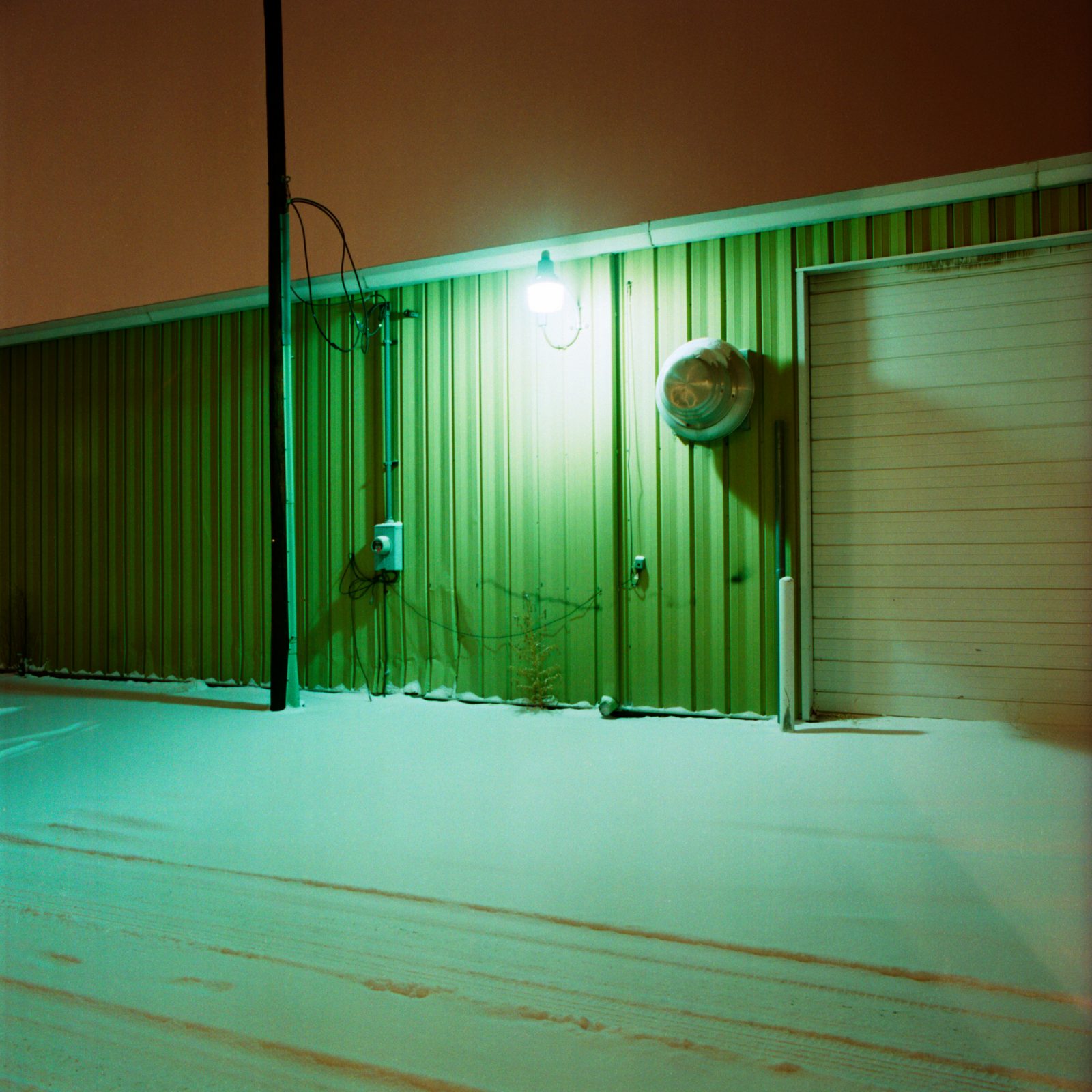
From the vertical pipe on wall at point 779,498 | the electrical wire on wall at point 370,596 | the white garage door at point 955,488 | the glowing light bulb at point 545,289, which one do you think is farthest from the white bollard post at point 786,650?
the electrical wire on wall at point 370,596

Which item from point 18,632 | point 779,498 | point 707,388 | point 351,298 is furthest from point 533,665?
point 18,632

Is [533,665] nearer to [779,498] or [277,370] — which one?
[779,498]

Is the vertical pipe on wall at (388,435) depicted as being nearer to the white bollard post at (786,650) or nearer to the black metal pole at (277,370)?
the black metal pole at (277,370)

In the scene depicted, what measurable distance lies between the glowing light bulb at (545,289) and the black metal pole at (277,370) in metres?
1.99

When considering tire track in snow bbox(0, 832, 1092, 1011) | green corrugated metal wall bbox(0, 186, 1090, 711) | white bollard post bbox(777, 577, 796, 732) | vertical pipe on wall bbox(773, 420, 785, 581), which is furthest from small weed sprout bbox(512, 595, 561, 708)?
tire track in snow bbox(0, 832, 1092, 1011)

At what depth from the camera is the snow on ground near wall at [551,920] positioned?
175cm

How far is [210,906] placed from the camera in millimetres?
2533

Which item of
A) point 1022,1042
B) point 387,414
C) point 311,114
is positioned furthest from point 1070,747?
point 311,114

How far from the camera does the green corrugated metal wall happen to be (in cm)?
532

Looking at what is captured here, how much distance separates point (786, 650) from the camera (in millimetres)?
4961

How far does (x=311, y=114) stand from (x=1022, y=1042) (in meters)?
7.64

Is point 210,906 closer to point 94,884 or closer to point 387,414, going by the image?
point 94,884

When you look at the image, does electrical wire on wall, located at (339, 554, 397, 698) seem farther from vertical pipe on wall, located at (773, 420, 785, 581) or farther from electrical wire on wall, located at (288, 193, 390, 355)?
vertical pipe on wall, located at (773, 420, 785, 581)

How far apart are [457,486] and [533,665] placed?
1542 mm
